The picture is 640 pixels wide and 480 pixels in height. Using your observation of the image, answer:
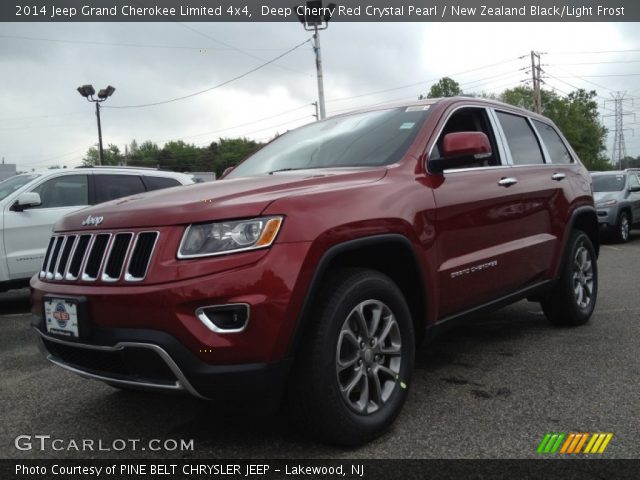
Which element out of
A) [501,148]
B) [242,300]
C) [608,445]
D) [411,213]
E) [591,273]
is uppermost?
[501,148]

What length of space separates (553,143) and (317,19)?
16.5 meters

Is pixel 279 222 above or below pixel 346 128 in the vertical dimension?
below

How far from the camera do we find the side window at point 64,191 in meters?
7.18

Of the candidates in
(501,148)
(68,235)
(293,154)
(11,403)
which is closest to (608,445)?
(501,148)

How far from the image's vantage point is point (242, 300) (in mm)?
2314

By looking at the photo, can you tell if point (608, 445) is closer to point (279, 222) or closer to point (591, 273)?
point (279, 222)

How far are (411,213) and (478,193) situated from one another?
2.50ft

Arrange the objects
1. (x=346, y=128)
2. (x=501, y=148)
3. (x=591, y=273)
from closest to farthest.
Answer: (x=346, y=128) → (x=501, y=148) → (x=591, y=273)

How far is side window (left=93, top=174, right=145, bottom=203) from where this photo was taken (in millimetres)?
7602

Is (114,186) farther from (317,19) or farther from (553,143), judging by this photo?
(317,19)

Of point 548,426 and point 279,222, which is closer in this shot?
point 279,222

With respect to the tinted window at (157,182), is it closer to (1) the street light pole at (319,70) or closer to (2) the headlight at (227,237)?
(2) the headlight at (227,237)

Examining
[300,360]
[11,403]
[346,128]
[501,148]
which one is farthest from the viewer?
[501,148]

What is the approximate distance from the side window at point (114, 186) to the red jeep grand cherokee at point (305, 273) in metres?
4.59
